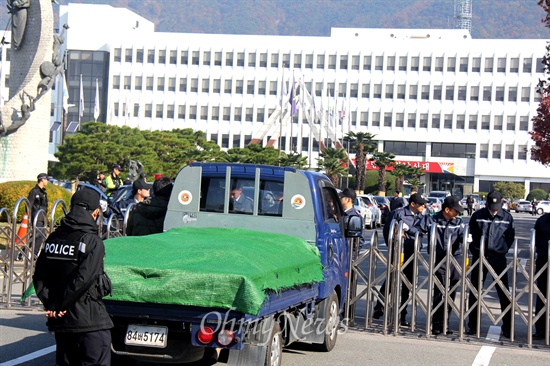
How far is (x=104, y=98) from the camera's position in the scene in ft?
326

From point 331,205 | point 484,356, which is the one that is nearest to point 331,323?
point 331,205

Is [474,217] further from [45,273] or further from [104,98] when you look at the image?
[104,98]

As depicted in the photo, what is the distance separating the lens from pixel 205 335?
23.0 ft

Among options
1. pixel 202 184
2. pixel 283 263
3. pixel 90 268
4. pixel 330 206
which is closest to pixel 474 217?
pixel 330 206

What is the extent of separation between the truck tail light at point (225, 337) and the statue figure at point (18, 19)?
24.2 metres

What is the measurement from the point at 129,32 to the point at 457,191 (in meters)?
41.5

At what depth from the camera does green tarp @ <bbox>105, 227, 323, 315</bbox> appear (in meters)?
6.82

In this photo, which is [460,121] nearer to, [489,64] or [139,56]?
[489,64]

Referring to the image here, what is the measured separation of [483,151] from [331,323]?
3477 inches

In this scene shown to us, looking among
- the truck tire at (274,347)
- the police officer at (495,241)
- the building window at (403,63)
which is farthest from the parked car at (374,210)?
the building window at (403,63)

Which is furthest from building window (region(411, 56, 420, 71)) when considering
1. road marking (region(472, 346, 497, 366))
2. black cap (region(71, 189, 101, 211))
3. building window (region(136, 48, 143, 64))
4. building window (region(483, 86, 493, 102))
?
black cap (region(71, 189, 101, 211))

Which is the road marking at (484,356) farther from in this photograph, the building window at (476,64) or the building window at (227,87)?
the building window at (227,87)

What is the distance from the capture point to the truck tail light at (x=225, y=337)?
693 centimetres

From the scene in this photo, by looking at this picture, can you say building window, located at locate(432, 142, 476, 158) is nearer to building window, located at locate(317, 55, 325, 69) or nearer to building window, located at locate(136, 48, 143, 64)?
building window, located at locate(317, 55, 325, 69)
